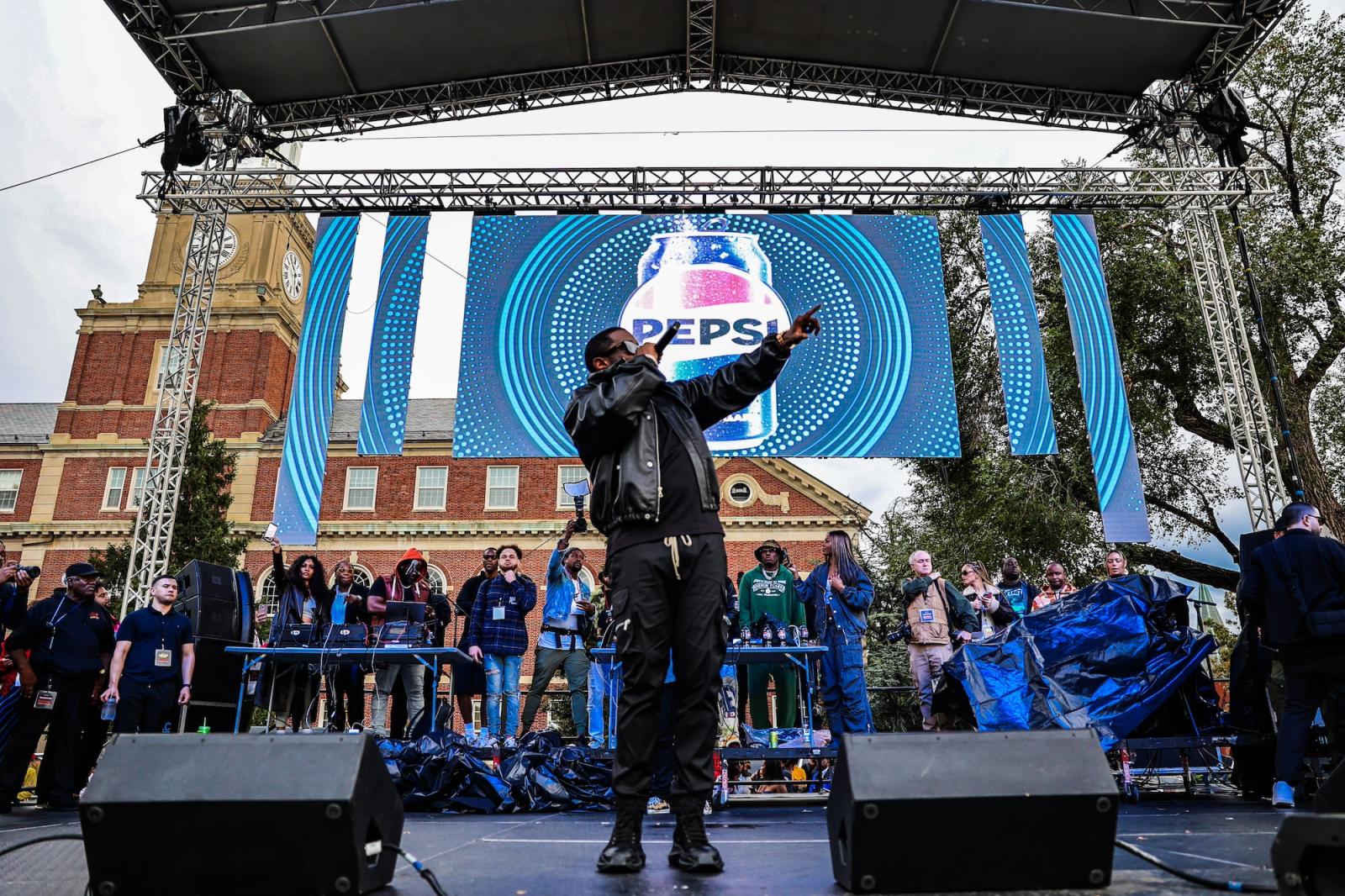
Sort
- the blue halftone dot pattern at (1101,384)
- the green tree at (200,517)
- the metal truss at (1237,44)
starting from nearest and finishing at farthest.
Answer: the metal truss at (1237,44), the blue halftone dot pattern at (1101,384), the green tree at (200,517)

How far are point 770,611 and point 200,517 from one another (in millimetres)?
15996

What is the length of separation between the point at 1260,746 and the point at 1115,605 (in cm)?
124

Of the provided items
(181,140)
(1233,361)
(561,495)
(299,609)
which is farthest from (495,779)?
(561,495)

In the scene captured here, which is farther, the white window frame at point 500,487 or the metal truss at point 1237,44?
the white window frame at point 500,487

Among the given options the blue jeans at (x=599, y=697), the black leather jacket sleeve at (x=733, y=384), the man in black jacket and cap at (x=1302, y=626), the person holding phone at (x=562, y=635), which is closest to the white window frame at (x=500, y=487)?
the person holding phone at (x=562, y=635)

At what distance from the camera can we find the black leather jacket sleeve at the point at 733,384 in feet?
11.3

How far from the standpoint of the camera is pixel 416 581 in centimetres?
875

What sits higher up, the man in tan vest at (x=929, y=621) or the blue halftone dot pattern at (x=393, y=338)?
the blue halftone dot pattern at (x=393, y=338)

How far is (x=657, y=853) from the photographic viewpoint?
335 centimetres

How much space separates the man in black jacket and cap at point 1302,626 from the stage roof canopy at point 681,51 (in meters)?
6.74

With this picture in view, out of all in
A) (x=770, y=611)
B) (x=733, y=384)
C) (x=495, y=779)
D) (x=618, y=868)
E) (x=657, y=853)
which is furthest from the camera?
(x=770, y=611)

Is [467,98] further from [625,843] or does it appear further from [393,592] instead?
[625,843]

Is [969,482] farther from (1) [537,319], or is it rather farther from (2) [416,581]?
(2) [416,581]

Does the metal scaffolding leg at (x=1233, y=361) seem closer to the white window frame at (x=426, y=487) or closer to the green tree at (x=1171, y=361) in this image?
the green tree at (x=1171, y=361)
